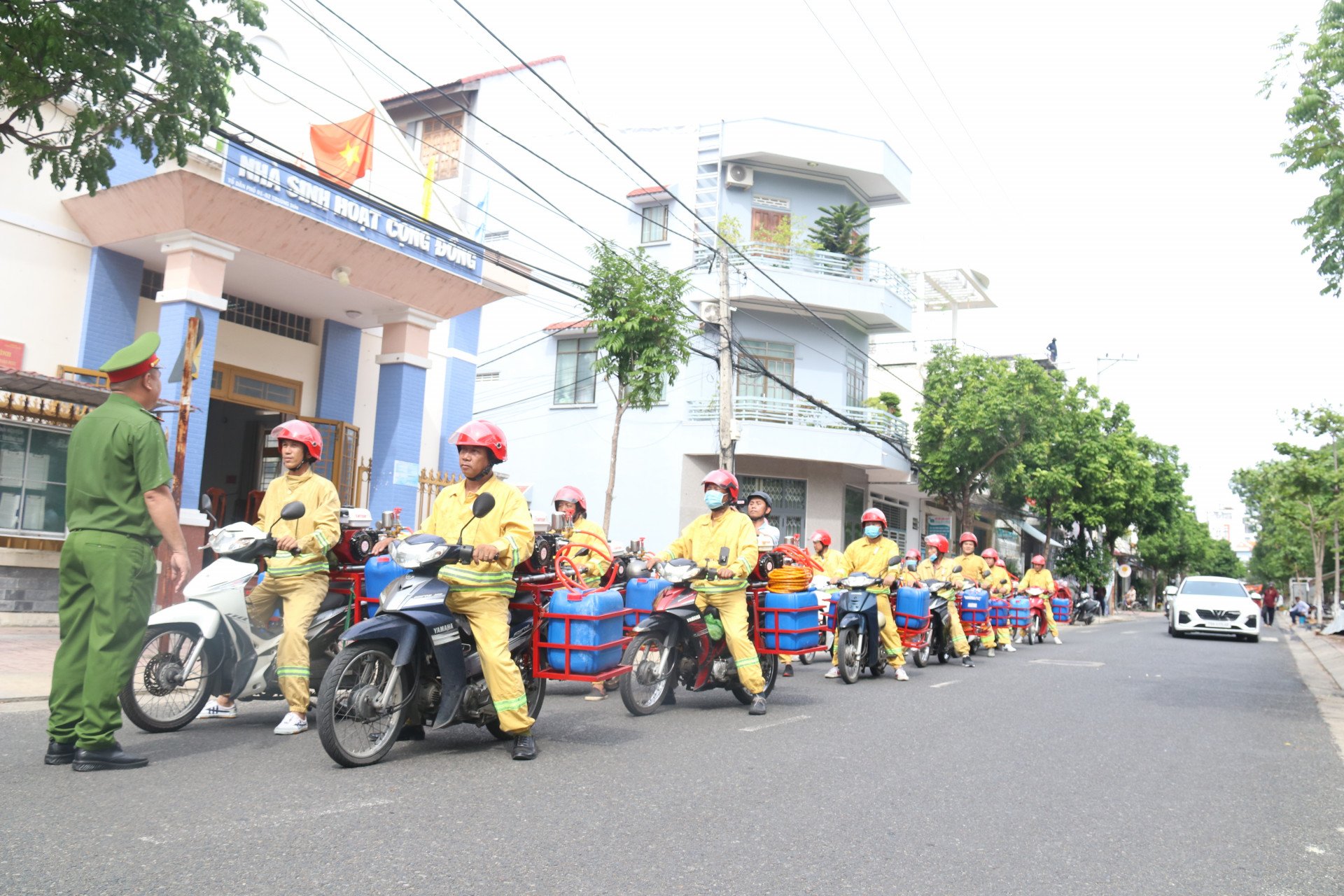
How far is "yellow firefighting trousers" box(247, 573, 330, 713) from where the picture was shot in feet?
21.5

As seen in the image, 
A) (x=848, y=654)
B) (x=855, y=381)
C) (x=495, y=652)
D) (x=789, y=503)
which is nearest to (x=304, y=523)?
(x=495, y=652)

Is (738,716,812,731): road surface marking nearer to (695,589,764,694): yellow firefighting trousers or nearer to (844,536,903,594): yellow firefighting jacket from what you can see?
(695,589,764,694): yellow firefighting trousers

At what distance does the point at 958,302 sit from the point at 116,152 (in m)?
31.2

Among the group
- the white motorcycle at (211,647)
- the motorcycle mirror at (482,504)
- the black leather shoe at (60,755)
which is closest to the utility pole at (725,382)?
the white motorcycle at (211,647)

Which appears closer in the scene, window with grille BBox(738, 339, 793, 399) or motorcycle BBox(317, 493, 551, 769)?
motorcycle BBox(317, 493, 551, 769)

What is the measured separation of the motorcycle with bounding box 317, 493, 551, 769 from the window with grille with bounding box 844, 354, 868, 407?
81.2 feet

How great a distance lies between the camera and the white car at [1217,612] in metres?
23.8

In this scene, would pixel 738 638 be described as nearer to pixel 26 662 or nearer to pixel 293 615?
pixel 293 615

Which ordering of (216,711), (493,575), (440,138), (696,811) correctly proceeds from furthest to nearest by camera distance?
1. (440,138)
2. (216,711)
3. (493,575)
4. (696,811)

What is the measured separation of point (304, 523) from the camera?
6.76m

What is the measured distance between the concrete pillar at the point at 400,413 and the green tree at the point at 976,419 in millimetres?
17020

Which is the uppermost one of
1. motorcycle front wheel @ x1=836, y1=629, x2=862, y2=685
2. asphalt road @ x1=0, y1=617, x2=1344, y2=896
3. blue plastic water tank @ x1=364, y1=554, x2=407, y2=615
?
blue plastic water tank @ x1=364, y1=554, x2=407, y2=615

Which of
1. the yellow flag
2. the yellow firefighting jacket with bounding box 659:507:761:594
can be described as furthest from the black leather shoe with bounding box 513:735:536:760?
the yellow flag

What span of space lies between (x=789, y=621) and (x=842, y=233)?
21864 mm
